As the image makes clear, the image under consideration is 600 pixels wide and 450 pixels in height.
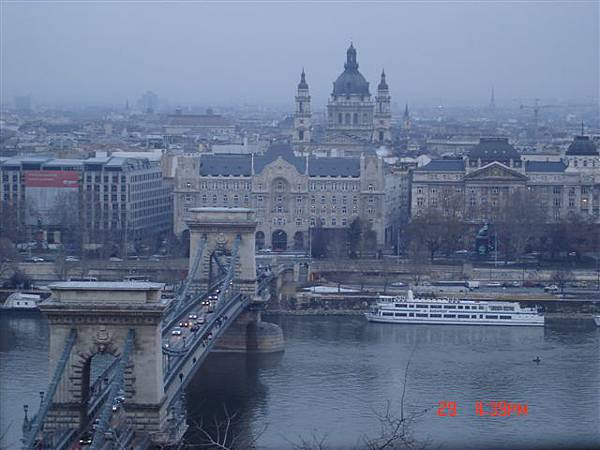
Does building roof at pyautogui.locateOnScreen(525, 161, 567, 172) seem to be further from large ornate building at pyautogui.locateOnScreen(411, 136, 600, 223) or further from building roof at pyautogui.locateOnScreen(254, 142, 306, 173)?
building roof at pyautogui.locateOnScreen(254, 142, 306, 173)

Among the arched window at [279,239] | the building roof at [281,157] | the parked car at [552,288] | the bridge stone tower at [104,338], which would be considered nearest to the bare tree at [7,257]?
the arched window at [279,239]

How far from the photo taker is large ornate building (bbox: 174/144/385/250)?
16500mm

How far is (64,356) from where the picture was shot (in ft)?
22.6

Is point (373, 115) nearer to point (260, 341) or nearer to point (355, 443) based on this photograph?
point (260, 341)

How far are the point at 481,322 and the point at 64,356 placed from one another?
5610 mm

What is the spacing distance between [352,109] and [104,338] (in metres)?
17.6

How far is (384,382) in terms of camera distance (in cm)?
927

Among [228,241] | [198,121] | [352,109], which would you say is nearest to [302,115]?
[352,109]

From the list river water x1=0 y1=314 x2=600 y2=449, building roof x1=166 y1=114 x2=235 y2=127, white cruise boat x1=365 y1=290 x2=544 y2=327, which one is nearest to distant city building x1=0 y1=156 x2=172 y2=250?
river water x1=0 y1=314 x2=600 y2=449

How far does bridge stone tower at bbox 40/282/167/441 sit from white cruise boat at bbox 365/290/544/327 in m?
5.20

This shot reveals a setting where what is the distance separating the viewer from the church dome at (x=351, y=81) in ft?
80.1

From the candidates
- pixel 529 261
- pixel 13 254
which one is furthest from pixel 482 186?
pixel 13 254

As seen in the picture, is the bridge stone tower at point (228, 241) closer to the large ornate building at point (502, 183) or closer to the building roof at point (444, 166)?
the large ornate building at point (502, 183)
